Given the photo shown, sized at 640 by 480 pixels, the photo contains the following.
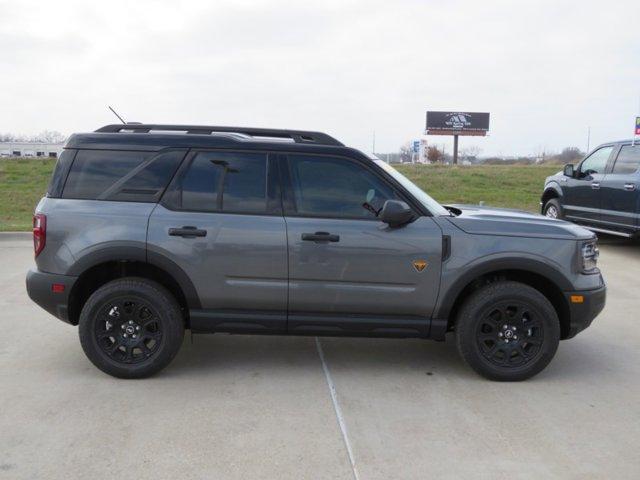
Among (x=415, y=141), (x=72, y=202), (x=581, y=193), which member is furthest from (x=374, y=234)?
(x=415, y=141)

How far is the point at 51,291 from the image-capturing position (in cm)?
439

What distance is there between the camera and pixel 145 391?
420cm

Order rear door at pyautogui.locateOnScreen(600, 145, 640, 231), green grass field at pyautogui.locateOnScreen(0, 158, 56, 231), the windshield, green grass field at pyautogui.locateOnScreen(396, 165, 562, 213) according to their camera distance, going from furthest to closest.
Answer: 1. green grass field at pyautogui.locateOnScreen(396, 165, 562, 213)
2. green grass field at pyautogui.locateOnScreen(0, 158, 56, 231)
3. rear door at pyautogui.locateOnScreen(600, 145, 640, 231)
4. the windshield

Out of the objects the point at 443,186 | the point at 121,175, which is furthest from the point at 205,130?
the point at 443,186

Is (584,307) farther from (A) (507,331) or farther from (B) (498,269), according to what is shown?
(B) (498,269)

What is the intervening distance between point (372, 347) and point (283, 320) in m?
1.16

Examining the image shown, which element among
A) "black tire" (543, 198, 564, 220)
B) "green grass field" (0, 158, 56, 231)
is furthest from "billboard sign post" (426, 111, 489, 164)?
"black tire" (543, 198, 564, 220)

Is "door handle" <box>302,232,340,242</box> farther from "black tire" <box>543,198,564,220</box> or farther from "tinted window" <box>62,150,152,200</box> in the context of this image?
"black tire" <box>543,198,564,220</box>

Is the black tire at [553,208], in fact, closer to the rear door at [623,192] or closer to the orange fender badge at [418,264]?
the rear door at [623,192]

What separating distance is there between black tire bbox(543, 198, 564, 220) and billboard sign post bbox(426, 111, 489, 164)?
54507 millimetres

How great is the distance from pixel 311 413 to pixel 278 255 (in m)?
1.14

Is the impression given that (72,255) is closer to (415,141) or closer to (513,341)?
(513,341)

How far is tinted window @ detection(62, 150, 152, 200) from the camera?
175 inches

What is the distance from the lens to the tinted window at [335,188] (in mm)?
4398
